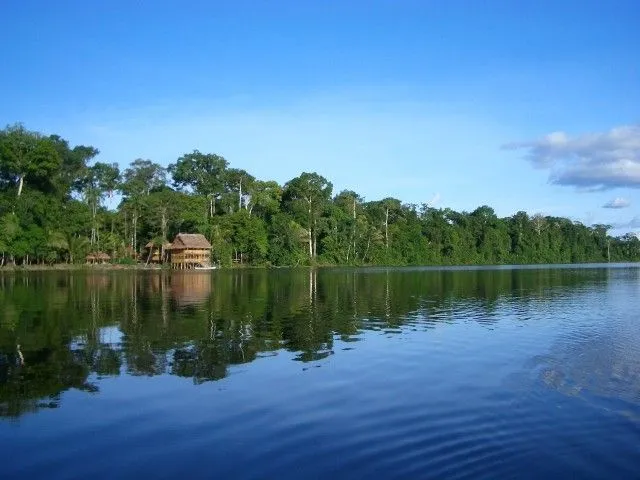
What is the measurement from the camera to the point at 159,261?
93438 mm

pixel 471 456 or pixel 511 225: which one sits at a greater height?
pixel 511 225

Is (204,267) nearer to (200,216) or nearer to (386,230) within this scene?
(200,216)

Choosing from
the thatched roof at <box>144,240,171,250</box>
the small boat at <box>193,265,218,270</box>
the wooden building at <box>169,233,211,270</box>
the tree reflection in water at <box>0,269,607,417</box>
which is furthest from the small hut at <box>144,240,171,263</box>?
the tree reflection in water at <box>0,269,607,417</box>

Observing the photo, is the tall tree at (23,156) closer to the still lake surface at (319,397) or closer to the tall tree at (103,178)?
the tall tree at (103,178)

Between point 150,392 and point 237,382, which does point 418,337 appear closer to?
point 237,382

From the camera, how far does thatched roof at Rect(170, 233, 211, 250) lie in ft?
282

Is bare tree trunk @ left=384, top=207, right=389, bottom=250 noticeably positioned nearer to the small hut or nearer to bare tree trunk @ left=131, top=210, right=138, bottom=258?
the small hut

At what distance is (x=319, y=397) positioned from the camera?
12.6 metres

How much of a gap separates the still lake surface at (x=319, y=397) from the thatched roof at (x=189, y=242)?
2374 inches

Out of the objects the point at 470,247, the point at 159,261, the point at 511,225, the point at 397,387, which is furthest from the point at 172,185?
the point at 397,387

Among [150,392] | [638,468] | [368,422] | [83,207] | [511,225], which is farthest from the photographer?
[511,225]

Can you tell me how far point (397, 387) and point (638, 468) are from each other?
5.68 metres

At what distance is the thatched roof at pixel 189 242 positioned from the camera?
85.8 metres

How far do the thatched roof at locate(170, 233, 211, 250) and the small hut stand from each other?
3137mm
